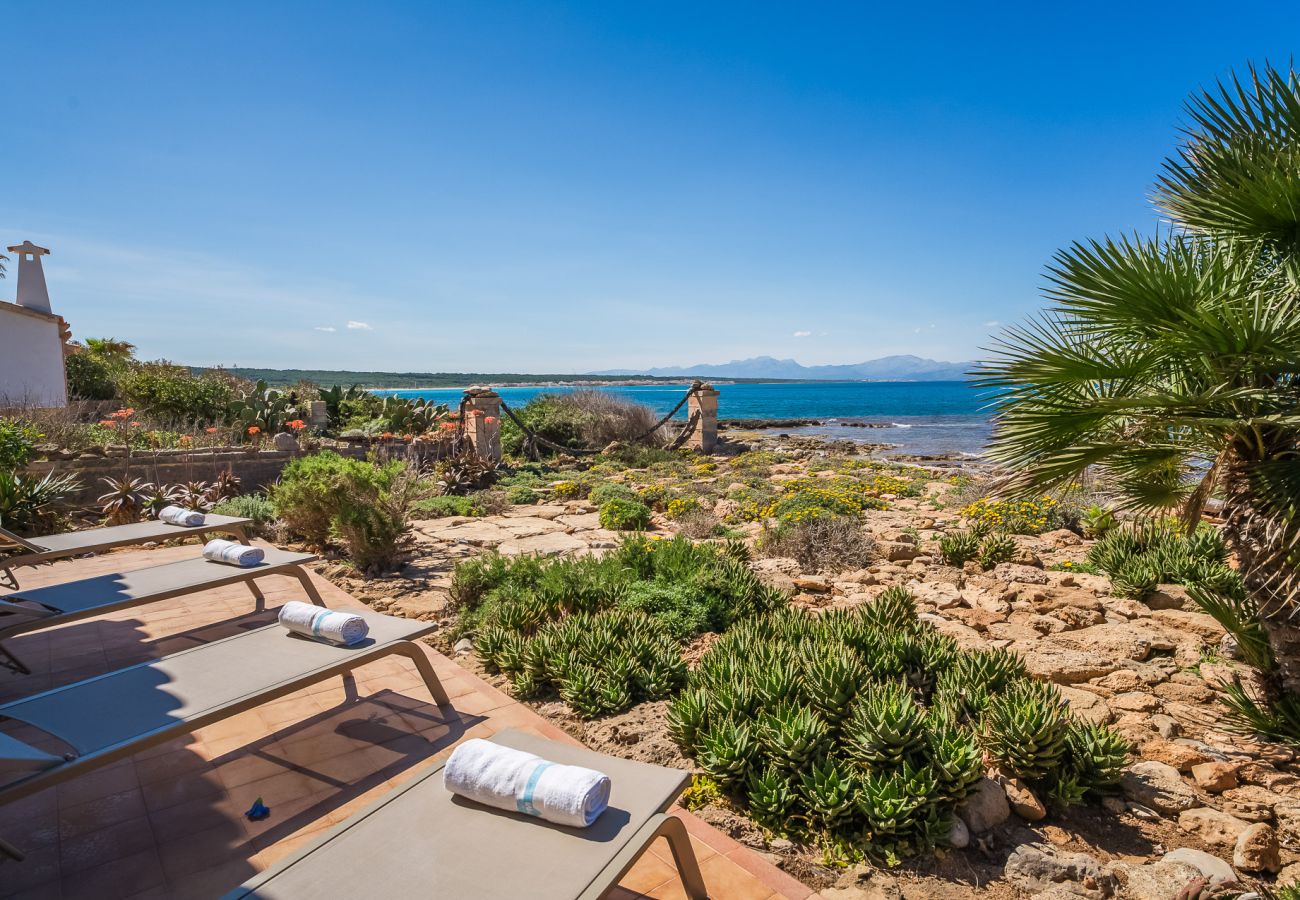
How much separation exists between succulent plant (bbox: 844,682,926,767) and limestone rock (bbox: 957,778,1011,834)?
310 mm

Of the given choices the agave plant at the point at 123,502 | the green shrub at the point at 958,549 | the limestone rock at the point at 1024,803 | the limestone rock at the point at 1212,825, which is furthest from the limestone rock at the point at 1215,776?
the agave plant at the point at 123,502

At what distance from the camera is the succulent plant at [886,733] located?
2.66 meters

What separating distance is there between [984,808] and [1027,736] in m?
0.39

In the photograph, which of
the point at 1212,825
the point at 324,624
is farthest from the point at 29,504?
the point at 1212,825

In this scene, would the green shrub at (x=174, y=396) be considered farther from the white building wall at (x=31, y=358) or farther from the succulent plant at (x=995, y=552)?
the succulent plant at (x=995, y=552)

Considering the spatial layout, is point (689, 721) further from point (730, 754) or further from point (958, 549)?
point (958, 549)

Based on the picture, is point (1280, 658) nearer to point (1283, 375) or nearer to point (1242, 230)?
point (1283, 375)

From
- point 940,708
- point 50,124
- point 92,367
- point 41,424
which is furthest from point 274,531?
point 92,367

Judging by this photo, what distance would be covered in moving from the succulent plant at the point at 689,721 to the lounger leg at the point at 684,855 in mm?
933

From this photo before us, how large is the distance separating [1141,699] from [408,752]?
4.27 meters

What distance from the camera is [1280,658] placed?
11.3 ft

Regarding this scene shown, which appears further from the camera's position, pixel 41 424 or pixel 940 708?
pixel 41 424

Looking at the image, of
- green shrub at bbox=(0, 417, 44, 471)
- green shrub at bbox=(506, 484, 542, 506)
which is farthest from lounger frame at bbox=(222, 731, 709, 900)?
green shrub at bbox=(506, 484, 542, 506)

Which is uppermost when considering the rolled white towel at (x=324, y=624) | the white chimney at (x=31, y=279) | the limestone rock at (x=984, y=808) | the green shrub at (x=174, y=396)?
the white chimney at (x=31, y=279)
